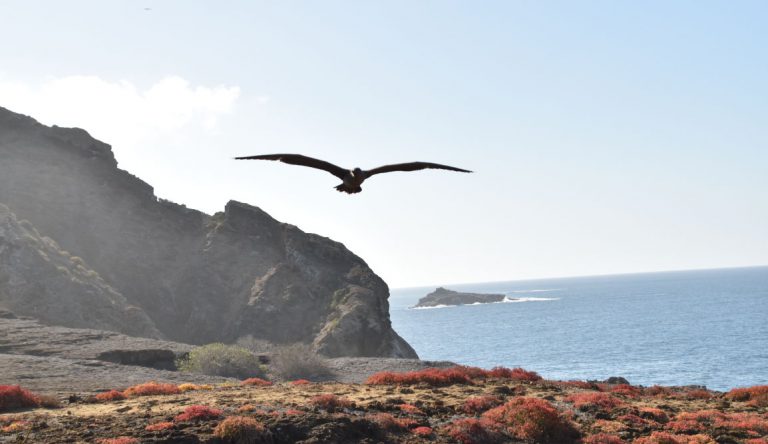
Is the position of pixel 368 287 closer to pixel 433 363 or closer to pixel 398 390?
pixel 433 363

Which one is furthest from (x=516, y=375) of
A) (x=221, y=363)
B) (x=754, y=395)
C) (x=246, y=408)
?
(x=221, y=363)

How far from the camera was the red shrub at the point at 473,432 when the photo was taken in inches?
827

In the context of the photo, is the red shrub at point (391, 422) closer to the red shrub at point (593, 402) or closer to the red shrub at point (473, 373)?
the red shrub at point (593, 402)

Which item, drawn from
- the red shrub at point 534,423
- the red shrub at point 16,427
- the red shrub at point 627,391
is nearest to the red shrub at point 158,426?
the red shrub at point 16,427

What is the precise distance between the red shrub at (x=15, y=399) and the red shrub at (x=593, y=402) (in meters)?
23.0

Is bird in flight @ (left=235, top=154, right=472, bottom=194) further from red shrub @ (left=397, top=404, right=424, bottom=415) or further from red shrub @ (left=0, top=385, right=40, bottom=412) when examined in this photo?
red shrub @ (left=0, top=385, right=40, bottom=412)

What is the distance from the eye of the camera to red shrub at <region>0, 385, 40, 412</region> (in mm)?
24094

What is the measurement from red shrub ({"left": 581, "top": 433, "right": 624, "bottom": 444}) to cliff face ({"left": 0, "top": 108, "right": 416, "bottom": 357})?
49.9m

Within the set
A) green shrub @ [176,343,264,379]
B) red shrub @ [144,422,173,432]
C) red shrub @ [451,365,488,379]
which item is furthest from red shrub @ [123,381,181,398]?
green shrub @ [176,343,264,379]

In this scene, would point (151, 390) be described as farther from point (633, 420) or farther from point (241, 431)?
point (633, 420)

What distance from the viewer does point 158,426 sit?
19.2m

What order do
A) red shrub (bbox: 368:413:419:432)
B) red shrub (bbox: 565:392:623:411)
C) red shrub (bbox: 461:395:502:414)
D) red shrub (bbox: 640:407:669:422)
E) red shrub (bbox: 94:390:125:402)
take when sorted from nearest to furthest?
1. red shrub (bbox: 368:413:419:432)
2. red shrub (bbox: 461:395:502:414)
3. red shrub (bbox: 640:407:669:422)
4. red shrub (bbox: 565:392:623:411)
5. red shrub (bbox: 94:390:125:402)

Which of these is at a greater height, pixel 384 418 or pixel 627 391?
pixel 384 418

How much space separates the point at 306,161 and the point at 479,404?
732 inches
